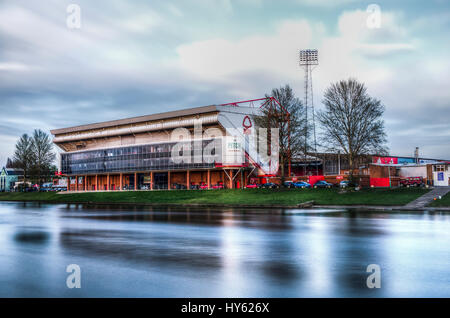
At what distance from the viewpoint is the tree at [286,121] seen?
2270 inches

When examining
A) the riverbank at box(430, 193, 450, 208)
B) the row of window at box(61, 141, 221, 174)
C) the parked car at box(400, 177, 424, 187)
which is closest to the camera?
the riverbank at box(430, 193, 450, 208)

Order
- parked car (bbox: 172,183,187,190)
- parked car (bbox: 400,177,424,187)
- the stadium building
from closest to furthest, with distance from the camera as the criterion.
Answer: parked car (bbox: 400,177,424,187) → the stadium building → parked car (bbox: 172,183,187,190)

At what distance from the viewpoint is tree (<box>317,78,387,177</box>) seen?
2012 inches

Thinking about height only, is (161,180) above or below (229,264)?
above

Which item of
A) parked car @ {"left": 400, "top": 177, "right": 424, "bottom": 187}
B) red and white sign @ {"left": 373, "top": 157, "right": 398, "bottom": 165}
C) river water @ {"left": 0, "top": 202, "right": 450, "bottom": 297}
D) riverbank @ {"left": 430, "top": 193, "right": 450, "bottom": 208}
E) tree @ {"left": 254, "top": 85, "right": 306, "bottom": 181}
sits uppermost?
tree @ {"left": 254, "top": 85, "right": 306, "bottom": 181}

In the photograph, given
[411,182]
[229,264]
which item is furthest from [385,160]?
[229,264]

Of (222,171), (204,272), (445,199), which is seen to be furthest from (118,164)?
(204,272)

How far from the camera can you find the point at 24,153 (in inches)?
3971

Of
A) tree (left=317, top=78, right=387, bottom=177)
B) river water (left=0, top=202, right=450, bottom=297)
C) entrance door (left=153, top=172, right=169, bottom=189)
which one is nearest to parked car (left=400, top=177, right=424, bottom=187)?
tree (left=317, top=78, right=387, bottom=177)

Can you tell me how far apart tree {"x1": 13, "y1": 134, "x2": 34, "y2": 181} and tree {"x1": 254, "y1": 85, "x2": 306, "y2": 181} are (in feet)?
225

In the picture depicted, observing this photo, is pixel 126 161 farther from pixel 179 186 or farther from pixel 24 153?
pixel 24 153

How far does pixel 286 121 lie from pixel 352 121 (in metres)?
10.1

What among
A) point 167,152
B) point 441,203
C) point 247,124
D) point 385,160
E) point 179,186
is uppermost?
point 247,124

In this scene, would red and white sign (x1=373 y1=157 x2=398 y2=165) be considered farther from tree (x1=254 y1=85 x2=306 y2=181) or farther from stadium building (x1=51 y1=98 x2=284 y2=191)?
tree (x1=254 y1=85 x2=306 y2=181)
